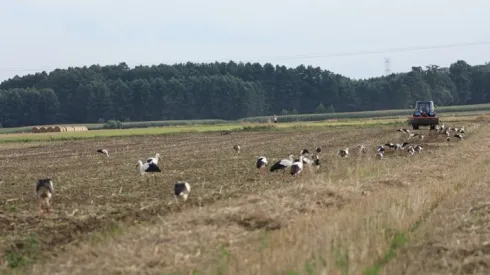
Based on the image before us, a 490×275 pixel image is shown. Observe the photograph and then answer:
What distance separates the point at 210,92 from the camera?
133000 mm

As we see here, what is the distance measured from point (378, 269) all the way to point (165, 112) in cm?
12389

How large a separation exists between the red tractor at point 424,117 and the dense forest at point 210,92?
79.4 metres

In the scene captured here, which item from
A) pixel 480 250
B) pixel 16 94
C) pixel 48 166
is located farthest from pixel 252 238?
pixel 16 94

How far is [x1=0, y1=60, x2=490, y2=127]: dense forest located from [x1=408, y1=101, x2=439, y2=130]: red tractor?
79.4m

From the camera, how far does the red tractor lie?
52.1 m

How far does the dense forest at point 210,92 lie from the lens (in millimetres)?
127500

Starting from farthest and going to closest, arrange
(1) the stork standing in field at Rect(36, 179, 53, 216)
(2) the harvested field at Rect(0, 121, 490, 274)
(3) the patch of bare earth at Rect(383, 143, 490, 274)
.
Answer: (1) the stork standing in field at Rect(36, 179, 53, 216) → (2) the harvested field at Rect(0, 121, 490, 274) → (3) the patch of bare earth at Rect(383, 143, 490, 274)

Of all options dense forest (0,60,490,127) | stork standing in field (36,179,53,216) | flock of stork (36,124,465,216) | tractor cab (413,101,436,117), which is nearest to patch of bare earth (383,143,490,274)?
flock of stork (36,124,465,216)

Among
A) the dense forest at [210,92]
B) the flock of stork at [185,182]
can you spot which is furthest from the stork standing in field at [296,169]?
the dense forest at [210,92]

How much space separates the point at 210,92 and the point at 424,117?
83218 millimetres

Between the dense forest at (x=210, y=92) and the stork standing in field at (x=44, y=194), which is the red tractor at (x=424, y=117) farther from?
the dense forest at (x=210, y=92)

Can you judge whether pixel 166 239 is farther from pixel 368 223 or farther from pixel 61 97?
pixel 61 97

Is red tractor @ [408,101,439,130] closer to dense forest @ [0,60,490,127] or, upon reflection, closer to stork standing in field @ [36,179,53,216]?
stork standing in field @ [36,179,53,216]

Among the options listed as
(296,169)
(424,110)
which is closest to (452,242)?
(296,169)
